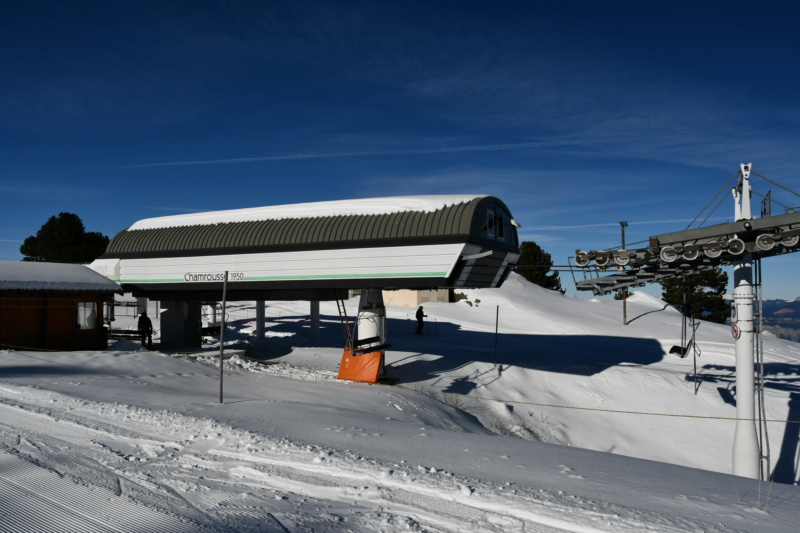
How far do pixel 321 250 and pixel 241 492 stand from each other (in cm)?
1367

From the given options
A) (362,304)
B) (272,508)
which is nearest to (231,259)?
(362,304)

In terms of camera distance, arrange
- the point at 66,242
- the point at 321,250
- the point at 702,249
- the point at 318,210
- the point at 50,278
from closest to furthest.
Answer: the point at 702,249, the point at 321,250, the point at 318,210, the point at 50,278, the point at 66,242

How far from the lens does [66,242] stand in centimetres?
6253

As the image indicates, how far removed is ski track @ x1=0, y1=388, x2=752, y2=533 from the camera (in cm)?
572

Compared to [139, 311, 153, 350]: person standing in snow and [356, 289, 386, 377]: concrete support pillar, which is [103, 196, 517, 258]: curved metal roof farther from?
[139, 311, 153, 350]: person standing in snow

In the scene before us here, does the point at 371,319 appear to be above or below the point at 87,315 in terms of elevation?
above

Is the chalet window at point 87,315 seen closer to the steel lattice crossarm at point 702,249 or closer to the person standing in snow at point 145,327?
the person standing in snow at point 145,327

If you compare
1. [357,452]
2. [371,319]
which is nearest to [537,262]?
[371,319]

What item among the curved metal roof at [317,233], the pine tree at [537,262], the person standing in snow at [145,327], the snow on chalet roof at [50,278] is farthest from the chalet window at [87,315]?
the pine tree at [537,262]

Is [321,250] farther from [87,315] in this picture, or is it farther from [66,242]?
[66,242]

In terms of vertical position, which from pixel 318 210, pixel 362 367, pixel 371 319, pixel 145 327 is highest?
pixel 318 210

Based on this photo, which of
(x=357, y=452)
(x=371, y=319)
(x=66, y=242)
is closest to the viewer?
(x=357, y=452)

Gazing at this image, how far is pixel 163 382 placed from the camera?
16.6 metres

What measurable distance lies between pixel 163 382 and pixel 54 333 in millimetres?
8960
